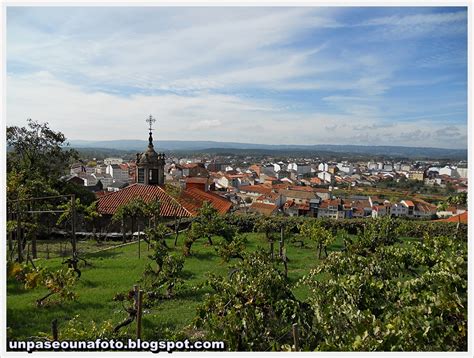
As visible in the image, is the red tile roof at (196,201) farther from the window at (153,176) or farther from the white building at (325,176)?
the white building at (325,176)

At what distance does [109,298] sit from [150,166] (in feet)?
46.5

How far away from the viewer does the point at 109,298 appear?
26.9 ft

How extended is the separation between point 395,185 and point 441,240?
3171 inches

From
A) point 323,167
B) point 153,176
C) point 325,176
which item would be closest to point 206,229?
point 153,176

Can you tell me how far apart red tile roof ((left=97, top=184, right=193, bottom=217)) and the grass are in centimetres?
596

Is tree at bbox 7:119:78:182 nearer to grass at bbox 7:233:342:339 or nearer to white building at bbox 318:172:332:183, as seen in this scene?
grass at bbox 7:233:342:339

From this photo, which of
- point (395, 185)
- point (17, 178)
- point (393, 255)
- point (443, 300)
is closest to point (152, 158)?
point (17, 178)

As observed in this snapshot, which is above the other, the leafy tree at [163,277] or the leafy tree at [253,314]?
the leafy tree at [253,314]

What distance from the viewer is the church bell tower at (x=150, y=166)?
21734 mm

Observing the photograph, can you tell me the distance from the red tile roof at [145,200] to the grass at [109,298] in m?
5.96

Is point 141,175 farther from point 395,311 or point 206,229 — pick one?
point 395,311

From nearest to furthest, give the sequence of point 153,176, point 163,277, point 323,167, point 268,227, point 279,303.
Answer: point 279,303
point 163,277
point 268,227
point 153,176
point 323,167

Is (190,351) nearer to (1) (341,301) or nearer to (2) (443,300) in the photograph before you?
(1) (341,301)

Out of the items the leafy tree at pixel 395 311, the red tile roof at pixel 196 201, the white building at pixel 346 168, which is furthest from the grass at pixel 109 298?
the white building at pixel 346 168
